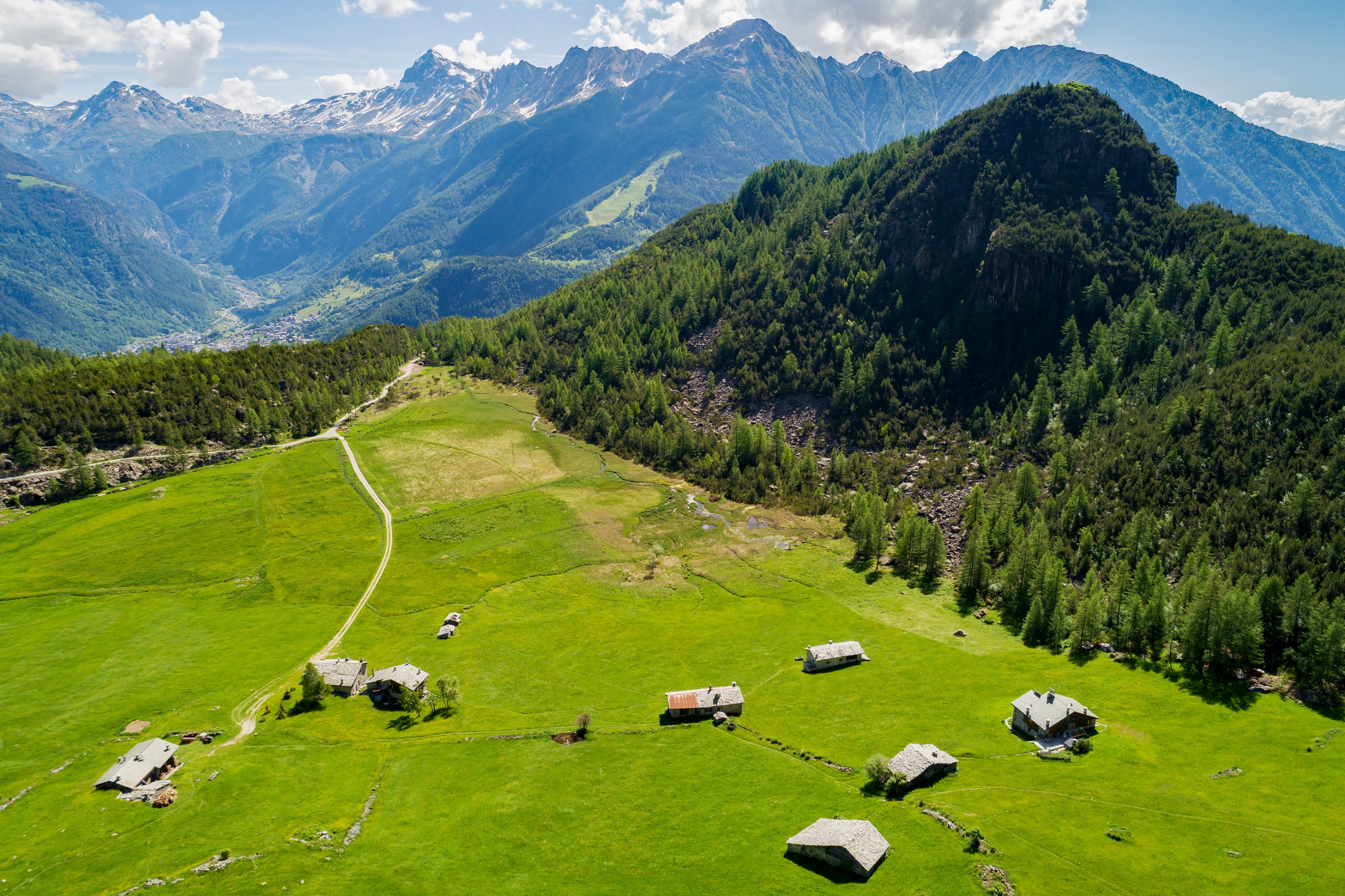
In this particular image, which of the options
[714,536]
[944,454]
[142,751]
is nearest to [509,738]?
[142,751]

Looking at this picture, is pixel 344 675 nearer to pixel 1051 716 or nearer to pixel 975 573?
pixel 1051 716

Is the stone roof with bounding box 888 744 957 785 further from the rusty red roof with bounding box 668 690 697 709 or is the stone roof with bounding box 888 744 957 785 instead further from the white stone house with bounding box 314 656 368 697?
the white stone house with bounding box 314 656 368 697

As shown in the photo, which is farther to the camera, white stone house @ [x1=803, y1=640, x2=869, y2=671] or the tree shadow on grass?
white stone house @ [x1=803, y1=640, x2=869, y2=671]

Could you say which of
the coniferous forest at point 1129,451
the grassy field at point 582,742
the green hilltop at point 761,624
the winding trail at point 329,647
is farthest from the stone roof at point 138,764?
the coniferous forest at point 1129,451

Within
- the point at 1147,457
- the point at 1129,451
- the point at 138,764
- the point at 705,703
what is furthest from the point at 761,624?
the point at 1129,451

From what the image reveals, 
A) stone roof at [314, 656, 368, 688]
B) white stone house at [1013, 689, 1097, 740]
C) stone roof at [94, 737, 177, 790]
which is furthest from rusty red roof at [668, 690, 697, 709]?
stone roof at [94, 737, 177, 790]
